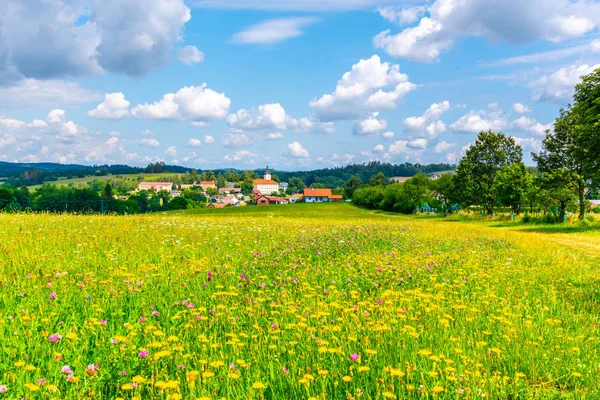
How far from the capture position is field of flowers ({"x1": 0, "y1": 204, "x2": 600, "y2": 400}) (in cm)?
383

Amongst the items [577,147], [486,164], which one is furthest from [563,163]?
[486,164]

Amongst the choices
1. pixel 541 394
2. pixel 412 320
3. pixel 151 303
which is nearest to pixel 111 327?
pixel 151 303

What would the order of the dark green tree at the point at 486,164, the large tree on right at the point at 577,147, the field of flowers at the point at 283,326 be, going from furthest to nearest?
the dark green tree at the point at 486,164, the large tree on right at the point at 577,147, the field of flowers at the point at 283,326

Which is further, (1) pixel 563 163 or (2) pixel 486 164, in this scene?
(2) pixel 486 164

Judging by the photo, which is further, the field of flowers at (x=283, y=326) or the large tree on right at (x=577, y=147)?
the large tree on right at (x=577, y=147)

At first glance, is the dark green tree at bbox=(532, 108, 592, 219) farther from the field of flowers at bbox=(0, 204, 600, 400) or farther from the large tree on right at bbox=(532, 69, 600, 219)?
the field of flowers at bbox=(0, 204, 600, 400)

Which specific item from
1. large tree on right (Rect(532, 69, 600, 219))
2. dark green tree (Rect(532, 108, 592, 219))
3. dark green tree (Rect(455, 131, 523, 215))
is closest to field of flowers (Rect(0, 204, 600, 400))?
large tree on right (Rect(532, 69, 600, 219))

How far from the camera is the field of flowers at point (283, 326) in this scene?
3.83 m

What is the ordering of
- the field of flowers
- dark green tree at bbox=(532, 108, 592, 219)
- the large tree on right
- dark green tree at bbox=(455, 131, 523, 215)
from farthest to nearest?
1. dark green tree at bbox=(455, 131, 523, 215)
2. dark green tree at bbox=(532, 108, 592, 219)
3. the large tree on right
4. the field of flowers

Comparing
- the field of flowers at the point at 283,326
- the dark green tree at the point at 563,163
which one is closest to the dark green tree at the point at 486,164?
the dark green tree at the point at 563,163

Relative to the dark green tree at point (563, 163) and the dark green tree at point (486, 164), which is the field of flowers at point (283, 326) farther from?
the dark green tree at point (486, 164)

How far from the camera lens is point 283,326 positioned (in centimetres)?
530

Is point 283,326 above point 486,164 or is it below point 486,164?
below

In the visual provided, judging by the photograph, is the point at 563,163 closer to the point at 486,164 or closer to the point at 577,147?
the point at 577,147
